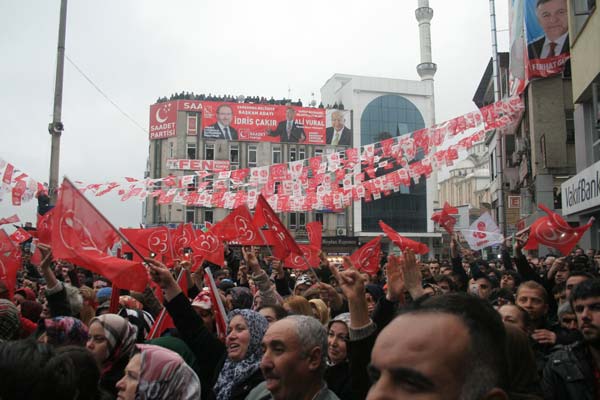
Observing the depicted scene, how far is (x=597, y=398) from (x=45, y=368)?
2.96 metres

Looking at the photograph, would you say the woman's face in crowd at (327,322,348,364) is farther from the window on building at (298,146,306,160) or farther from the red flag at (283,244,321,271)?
the window on building at (298,146,306,160)

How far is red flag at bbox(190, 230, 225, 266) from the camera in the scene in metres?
11.5

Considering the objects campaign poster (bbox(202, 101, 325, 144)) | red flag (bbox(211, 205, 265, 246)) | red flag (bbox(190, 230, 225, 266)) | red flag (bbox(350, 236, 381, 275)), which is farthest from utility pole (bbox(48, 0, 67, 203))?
campaign poster (bbox(202, 101, 325, 144))

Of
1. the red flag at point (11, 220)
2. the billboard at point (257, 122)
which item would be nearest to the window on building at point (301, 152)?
the billboard at point (257, 122)

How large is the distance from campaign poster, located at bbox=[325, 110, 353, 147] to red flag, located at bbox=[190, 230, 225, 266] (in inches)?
1569

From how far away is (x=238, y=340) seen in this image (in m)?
3.64

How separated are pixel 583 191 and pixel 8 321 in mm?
13652

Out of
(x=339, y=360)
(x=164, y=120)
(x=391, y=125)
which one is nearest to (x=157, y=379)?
(x=339, y=360)

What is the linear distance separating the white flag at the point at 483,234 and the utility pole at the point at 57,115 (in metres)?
11.1

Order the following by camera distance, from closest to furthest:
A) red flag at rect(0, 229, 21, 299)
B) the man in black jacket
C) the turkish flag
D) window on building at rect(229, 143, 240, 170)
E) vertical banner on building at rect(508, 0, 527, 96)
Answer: the man in black jacket
red flag at rect(0, 229, 21, 299)
the turkish flag
vertical banner on building at rect(508, 0, 527, 96)
window on building at rect(229, 143, 240, 170)

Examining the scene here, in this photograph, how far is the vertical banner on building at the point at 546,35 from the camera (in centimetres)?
1827

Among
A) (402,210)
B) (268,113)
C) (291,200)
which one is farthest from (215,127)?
(291,200)

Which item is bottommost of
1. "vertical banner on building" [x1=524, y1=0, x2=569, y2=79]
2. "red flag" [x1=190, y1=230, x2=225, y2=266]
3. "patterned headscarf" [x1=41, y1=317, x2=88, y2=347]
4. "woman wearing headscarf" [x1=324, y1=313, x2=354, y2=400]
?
"woman wearing headscarf" [x1=324, y1=313, x2=354, y2=400]

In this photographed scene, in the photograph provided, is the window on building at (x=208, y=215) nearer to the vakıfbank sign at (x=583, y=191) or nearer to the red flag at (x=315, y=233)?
the vakıfbank sign at (x=583, y=191)
